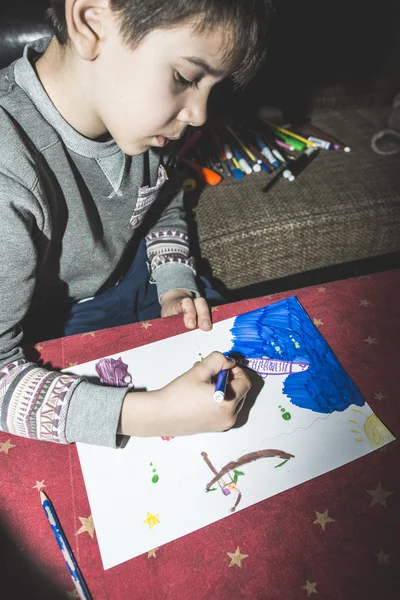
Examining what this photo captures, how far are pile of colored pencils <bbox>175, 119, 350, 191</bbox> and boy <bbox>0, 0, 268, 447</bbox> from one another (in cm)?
56

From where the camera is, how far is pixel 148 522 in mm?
445

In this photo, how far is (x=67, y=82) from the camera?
58cm

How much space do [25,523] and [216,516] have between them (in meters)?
0.20

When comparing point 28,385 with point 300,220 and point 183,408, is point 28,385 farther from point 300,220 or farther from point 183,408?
point 300,220

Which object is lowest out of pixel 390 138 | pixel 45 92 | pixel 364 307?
pixel 390 138

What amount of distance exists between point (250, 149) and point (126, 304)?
0.71m

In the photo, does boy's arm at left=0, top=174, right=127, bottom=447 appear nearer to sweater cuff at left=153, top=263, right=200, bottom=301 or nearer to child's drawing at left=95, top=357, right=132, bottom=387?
child's drawing at left=95, top=357, right=132, bottom=387

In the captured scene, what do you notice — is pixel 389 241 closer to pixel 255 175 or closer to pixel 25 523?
pixel 255 175

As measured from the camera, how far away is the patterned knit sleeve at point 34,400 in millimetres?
487

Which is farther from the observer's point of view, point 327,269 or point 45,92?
point 327,269

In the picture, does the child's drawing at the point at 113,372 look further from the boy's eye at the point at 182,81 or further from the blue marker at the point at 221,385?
the boy's eye at the point at 182,81

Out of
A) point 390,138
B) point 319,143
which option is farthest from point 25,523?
point 390,138

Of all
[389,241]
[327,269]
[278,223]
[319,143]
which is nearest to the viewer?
[278,223]

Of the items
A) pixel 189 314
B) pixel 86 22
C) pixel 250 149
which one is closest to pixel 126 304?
pixel 189 314
